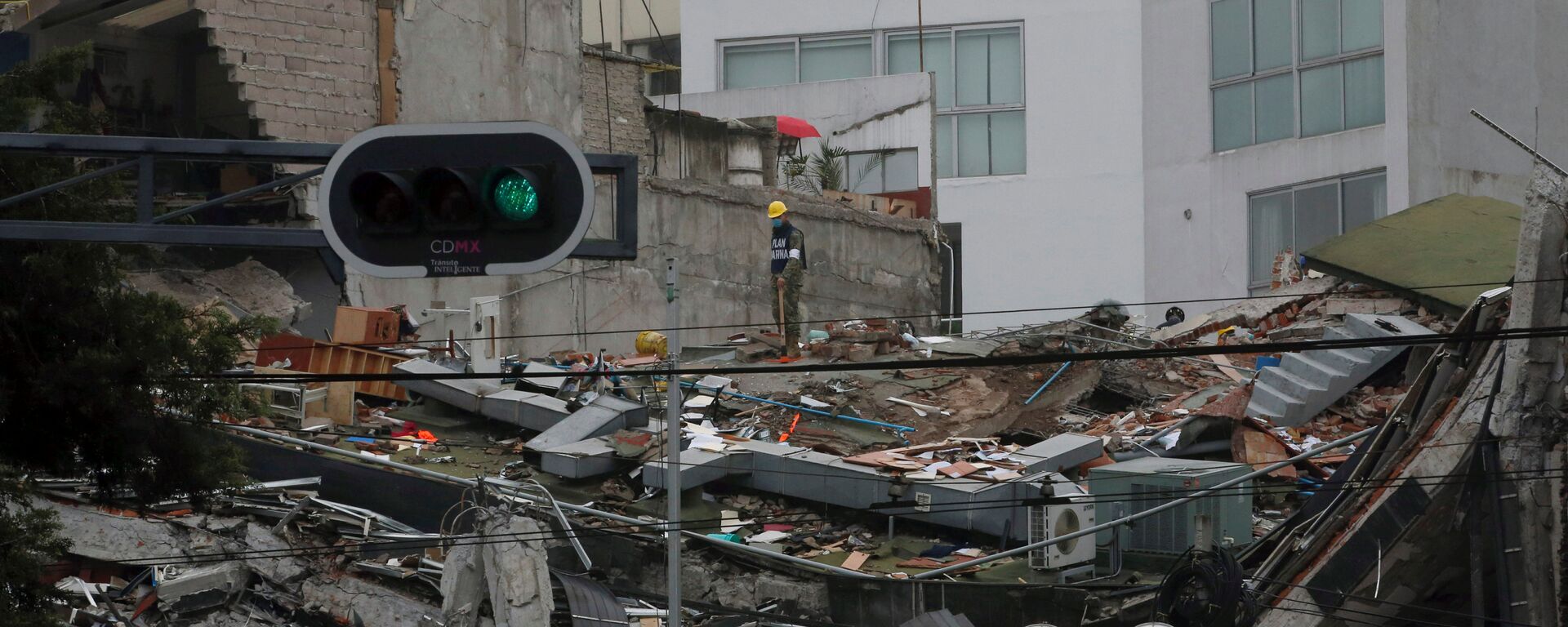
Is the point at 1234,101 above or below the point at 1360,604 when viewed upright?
above

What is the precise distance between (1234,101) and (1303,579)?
64.8 ft

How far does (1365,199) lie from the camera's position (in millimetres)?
29031

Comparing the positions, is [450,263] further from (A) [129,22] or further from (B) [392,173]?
(A) [129,22]

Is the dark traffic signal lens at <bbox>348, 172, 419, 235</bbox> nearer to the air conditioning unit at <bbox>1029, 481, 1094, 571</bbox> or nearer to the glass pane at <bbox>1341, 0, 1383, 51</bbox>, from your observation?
the air conditioning unit at <bbox>1029, 481, 1094, 571</bbox>

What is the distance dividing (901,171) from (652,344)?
14692 millimetres

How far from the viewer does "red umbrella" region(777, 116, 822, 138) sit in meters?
32.7

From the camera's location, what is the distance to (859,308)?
2759cm

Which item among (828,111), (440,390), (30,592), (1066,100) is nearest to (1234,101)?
(1066,100)

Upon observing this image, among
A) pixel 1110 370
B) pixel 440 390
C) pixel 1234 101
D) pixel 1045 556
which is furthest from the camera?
pixel 1234 101

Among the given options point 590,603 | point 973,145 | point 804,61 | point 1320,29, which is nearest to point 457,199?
point 590,603

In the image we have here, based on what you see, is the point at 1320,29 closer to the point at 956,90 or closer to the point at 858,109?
the point at 858,109

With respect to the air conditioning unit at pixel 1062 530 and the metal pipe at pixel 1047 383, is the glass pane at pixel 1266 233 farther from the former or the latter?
the air conditioning unit at pixel 1062 530

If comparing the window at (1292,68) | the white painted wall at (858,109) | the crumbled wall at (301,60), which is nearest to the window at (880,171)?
the white painted wall at (858,109)

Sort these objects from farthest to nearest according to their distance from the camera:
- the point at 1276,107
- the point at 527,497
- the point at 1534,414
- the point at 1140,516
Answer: the point at 1276,107, the point at 527,497, the point at 1140,516, the point at 1534,414
